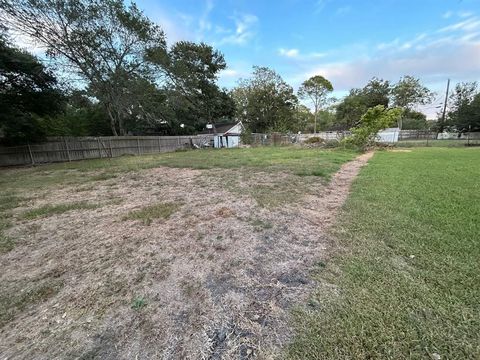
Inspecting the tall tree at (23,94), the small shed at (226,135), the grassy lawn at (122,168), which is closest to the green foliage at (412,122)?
the small shed at (226,135)

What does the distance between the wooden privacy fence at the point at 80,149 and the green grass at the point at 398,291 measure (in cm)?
1596

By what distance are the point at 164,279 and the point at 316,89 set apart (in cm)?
4429

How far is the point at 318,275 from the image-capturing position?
6.66 ft

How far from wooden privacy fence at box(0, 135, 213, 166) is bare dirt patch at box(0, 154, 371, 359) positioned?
37.0 ft

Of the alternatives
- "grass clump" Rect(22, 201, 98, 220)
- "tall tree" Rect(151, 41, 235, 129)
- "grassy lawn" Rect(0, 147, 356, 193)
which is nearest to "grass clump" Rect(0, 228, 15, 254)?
"grass clump" Rect(22, 201, 98, 220)

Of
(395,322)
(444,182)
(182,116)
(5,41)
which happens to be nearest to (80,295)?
(395,322)

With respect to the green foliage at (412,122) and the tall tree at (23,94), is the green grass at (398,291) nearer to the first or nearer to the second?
the tall tree at (23,94)

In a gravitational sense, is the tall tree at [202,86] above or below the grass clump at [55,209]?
above

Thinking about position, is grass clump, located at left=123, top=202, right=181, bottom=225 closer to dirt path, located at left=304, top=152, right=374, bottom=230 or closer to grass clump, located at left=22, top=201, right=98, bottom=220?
grass clump, located at left=22, top=201, right=98, bottom=220

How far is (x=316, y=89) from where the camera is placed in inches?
1585

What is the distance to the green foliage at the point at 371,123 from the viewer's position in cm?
1482

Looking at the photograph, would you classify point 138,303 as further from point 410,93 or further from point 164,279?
point 410,93

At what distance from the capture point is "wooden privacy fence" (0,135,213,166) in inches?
470

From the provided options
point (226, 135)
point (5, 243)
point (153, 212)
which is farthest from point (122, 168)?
point (226, 135)
